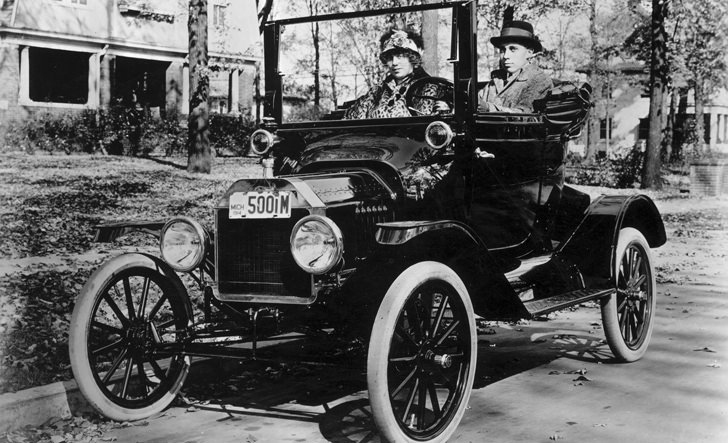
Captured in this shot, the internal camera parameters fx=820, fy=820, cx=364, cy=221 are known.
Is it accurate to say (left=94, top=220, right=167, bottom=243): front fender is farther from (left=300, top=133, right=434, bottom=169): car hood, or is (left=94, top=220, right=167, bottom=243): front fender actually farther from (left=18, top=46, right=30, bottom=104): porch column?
(left=18, top=46, right=30, bottom=104): porch column

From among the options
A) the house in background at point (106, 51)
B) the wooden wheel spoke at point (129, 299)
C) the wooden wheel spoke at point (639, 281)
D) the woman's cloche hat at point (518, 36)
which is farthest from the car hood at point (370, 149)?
the house in background at point (106, 51)

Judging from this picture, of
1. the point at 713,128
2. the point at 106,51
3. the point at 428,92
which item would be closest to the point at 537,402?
the point at 428,92

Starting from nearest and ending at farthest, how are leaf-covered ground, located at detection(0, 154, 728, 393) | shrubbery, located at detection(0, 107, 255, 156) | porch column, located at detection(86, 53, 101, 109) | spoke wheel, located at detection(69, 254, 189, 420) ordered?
spoke wheel, located at detection(69, 254, 189, 420)
leaf-covered ground, located at detection(0, 154, 728, 393)
shrubbery, located at detection(0, 107, 255, 156)
porch column, located at detection(86, 53, 101, 109)

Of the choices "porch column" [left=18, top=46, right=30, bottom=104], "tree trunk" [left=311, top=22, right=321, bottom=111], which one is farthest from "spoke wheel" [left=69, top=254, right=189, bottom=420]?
"porch column" [left=18, top=46, right=30, bottom=104]

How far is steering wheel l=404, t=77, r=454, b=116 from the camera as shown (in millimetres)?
5059

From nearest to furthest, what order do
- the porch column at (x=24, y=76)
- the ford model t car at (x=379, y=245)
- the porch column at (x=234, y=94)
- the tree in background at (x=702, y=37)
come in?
1. the ford model t car at (x=379, y=245)
2. the porch column at (x=24, y=76)
3. the tree in background at (x=702, y=37)
4. the porch column at (x=234, y=94)

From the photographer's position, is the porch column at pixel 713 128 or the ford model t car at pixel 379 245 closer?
the ford model t car at pixel 379 245

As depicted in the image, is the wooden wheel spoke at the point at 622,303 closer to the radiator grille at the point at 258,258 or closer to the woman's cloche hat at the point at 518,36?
the woman's cloche hat at the point at 518,36

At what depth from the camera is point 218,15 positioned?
1470cm

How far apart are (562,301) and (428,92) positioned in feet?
5.19

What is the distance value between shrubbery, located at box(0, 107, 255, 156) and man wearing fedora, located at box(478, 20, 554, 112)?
630 cm

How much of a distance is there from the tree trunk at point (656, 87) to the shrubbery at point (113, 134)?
8.86m

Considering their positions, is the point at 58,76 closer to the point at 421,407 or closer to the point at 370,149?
the point at 370,149

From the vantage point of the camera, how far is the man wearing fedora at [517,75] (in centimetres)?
589
